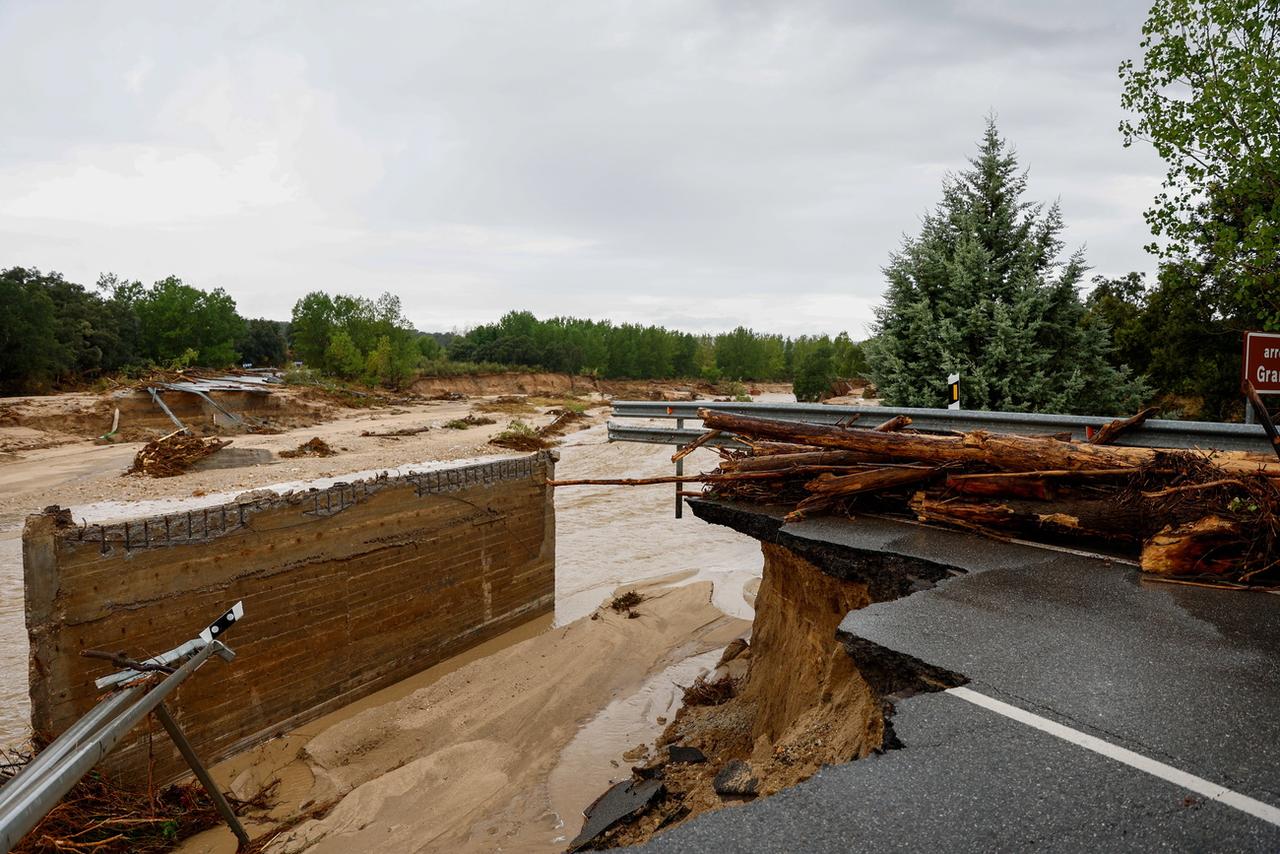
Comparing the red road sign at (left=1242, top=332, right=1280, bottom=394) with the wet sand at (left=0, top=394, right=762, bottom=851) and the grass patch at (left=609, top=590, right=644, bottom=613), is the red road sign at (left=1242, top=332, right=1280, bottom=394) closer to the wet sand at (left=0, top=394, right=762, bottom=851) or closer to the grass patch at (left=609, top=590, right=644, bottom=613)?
the wet sand at (left=0, top=394, right=762, bottom=851)

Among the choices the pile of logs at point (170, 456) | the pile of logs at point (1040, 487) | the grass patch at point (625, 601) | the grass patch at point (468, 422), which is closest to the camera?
the pile of logs at point (1040, 487)

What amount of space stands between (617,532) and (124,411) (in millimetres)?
27321

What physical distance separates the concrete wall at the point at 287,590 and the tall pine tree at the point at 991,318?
24.2 feet

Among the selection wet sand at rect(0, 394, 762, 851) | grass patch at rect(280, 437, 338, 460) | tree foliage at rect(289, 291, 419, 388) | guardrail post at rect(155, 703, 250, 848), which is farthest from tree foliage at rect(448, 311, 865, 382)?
guardrail post at rect(155, 703, 250, 848)

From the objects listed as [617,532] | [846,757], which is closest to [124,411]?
[617,532]

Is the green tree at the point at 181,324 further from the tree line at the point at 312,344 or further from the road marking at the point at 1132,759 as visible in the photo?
the road marking at the point at 1132,759

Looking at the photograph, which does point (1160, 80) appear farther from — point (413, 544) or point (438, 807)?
point (438, 807)

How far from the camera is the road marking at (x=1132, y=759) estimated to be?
238 centimetres

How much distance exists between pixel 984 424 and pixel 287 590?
27.2 ft

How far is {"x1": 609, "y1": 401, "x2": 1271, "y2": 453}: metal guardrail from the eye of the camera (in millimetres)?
5992

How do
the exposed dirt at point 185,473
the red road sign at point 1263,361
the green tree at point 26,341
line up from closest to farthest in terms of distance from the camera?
the red road sign at point 1263,361 < the exposed dirt at point 185,473 < the green tree at point 26,341

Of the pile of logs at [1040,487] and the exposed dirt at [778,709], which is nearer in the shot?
the exposed dirt at [778,709]

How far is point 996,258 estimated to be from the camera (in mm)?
13750

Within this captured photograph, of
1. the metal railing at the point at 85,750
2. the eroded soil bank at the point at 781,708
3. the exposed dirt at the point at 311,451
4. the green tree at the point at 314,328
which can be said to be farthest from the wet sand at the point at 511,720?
the green tree at the point at 314,328
